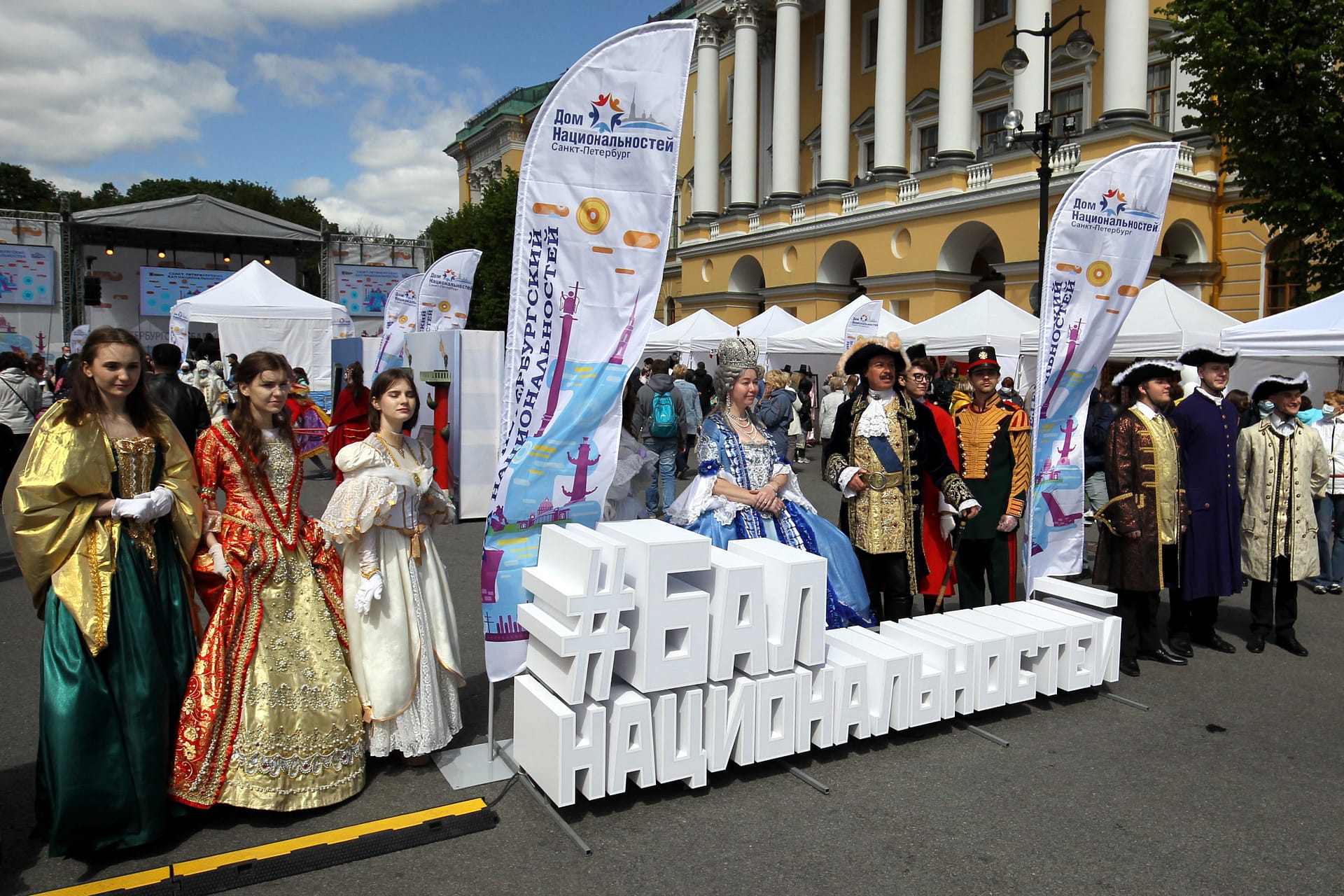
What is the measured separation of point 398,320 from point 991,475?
34.8ft

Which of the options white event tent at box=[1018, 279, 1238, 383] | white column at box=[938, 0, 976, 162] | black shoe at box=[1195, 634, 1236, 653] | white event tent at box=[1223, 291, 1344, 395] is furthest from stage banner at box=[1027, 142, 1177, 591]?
white column at box=[938, 0, 976, 162]

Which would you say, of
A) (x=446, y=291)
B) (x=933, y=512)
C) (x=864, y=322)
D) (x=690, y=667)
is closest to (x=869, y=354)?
(x=933, y=512)

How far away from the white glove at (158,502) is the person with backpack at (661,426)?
7.29 metres

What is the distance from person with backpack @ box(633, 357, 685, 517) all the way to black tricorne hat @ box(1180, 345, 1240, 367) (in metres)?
5.76

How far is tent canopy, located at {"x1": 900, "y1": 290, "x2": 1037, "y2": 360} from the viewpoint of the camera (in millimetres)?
15789

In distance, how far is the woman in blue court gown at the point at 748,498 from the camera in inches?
202

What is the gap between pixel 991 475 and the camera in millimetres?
6234

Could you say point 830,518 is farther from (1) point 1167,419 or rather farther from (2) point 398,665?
(2) point 398,665

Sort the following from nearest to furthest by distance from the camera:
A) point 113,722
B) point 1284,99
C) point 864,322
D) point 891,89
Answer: point 113,722, point 1284,99, point 864,322, point 891,89

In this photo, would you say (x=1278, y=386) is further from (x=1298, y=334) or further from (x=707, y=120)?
(x=707, y=120)

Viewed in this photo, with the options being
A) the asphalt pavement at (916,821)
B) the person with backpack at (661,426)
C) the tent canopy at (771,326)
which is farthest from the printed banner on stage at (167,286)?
the asphalt pavement at (916,821)

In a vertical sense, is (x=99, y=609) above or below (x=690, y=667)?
above

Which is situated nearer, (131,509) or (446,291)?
(131,509)

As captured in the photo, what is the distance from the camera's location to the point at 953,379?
49.9 ft
